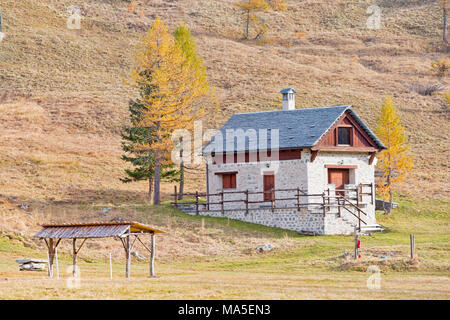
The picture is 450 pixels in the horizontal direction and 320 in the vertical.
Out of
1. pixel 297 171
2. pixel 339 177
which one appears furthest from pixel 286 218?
pixel 339 177

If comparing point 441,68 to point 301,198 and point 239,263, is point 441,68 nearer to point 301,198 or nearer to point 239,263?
point 301,198

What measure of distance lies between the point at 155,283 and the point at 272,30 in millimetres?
88129

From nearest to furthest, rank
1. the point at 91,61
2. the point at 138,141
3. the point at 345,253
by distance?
the point at 345,253
the point at 138,141
the point at 91,61

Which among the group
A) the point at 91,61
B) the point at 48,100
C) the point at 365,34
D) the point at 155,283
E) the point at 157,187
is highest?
the point at 365,34

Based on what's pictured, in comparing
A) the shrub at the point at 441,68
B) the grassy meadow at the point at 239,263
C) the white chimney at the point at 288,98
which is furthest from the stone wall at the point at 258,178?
the shrub at the point at 441,68

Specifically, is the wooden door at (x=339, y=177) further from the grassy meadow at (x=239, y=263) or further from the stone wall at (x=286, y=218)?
the grassy meadow at (x=239, y=263)

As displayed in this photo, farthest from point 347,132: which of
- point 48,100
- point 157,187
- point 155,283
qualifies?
point 48,100

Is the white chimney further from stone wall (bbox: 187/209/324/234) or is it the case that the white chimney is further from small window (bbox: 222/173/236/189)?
stone wall (bbox: 187/209/324/234)

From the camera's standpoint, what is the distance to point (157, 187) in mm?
47500

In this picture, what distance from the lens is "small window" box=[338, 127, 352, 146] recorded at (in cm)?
4444

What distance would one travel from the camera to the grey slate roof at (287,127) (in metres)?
43.3

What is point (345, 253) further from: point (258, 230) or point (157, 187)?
point (157, 187)

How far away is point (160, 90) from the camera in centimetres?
4738

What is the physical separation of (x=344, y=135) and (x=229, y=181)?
7.29 meters
